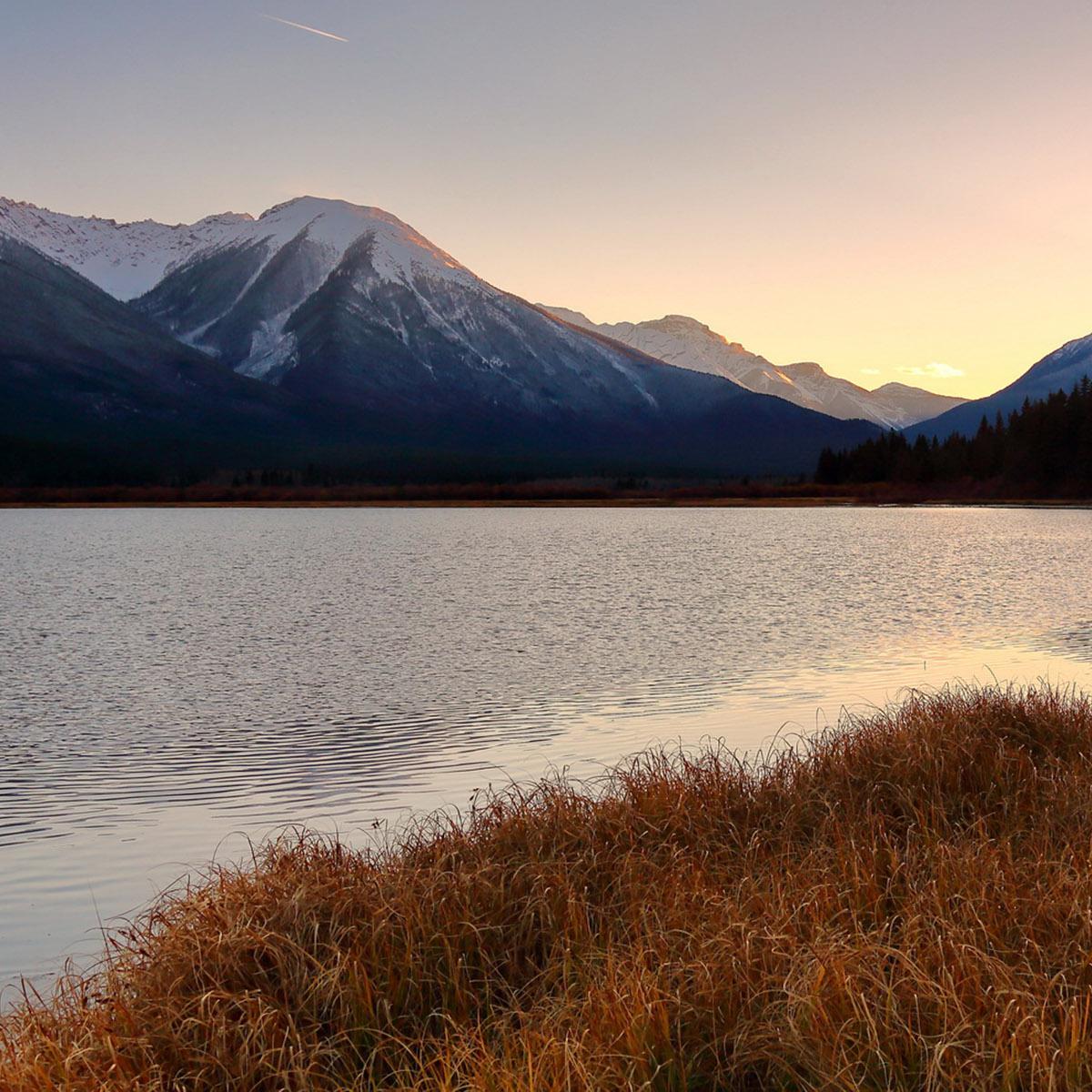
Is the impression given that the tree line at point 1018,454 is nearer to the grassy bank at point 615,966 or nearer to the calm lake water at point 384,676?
the calm lake water at point 384,676

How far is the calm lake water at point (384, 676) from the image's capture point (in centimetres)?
1389

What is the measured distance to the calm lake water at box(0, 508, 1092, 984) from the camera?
13891 mm

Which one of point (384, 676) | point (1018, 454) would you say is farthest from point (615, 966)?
point (1018, 454)

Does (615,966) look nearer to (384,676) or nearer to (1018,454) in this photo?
(384,676)

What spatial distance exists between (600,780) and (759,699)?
7.73 metres

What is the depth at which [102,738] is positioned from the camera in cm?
1900

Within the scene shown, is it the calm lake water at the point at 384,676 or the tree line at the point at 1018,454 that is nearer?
the calm lake water at the point at 384,676

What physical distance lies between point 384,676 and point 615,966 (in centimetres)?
1892

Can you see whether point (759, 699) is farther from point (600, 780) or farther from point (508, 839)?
point (508, 839)

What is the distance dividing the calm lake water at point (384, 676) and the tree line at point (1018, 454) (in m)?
93.7

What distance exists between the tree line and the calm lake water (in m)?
93.7

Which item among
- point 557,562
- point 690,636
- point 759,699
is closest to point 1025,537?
point 557,562

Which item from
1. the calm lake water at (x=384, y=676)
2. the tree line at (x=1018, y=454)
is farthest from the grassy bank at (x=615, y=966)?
the tree line at (x=1018, y=454)

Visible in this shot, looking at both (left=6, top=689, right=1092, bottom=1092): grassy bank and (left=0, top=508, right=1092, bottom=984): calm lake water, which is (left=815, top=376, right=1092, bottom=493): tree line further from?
(left=6, top=689, right=1092, bottom=1092): grassy bank
